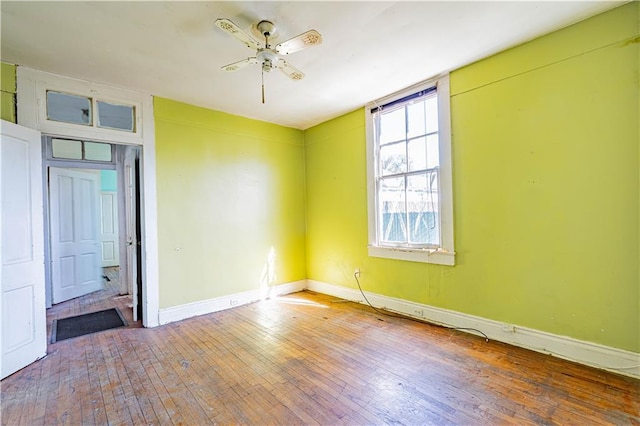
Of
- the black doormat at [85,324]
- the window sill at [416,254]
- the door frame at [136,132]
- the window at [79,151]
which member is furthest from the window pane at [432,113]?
the window at [79,151]

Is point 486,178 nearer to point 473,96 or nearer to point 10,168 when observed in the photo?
point 473,96

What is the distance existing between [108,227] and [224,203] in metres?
4.85

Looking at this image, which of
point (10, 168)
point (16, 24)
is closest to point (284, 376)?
point (10, 168)

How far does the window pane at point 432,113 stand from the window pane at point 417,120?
5 cm

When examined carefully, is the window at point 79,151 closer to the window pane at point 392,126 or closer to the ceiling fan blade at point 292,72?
the ceiling fan blade at point 292,72

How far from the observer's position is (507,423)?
180cm

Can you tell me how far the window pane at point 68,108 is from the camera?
308cm

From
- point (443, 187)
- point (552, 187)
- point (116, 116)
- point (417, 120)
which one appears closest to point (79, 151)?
point (116, 116)

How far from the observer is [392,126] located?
3916mm

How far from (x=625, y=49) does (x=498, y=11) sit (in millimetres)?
1030

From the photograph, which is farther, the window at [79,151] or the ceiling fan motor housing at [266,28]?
the window at [79,151]

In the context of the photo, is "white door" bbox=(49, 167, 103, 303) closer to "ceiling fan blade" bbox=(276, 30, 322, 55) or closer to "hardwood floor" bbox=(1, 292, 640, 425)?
"hardwood floor" bbox=(1, 292, 640, 425)

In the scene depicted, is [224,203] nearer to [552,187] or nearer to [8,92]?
[8,92]

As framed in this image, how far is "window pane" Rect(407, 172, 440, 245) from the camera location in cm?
345
